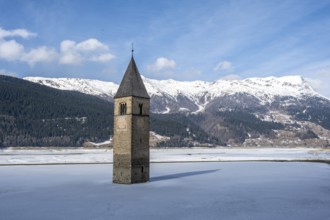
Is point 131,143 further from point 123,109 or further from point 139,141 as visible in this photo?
point 123,109

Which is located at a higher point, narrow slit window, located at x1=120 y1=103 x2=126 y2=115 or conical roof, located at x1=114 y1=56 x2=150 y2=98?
conical roof, located at x1=114 y1=56 x2=150 y2=98

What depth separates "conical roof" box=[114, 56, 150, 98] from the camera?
59.2 m

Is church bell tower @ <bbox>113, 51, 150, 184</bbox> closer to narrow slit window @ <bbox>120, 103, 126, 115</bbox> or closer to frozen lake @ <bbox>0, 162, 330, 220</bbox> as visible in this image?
narrow slit window @ <bbox>120, 103, 126, 115</bbox>

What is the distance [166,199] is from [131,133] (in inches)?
606

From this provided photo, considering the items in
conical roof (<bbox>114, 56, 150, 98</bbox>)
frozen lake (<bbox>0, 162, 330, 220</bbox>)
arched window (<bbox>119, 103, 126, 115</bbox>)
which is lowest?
frozen lake (<bbox>0, 162, 330, 220</bbox>)

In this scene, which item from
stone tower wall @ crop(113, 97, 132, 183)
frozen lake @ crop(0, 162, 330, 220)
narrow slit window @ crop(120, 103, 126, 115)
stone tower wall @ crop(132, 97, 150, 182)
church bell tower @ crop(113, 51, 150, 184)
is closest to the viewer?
frozen lake @ crop(0, 162, 330, 220)

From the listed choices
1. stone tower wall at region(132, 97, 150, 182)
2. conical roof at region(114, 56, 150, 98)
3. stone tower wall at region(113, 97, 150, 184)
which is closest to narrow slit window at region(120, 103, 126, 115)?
stone tower wall at region(113, 97, 150, 184)

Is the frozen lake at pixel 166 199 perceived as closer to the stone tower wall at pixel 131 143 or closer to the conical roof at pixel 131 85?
the stone tower wall at pixel 131 143

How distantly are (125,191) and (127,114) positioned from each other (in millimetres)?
12835

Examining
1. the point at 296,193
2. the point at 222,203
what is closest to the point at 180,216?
the point at 222,203

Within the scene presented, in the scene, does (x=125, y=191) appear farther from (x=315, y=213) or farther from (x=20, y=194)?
(x=315, y=213)

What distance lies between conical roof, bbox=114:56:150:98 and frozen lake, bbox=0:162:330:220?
13.2 m

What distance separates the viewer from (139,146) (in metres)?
58.1

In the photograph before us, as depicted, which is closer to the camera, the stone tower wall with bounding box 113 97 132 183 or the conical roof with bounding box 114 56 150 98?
the stone tower wall with bounding box 113 97 132 183
